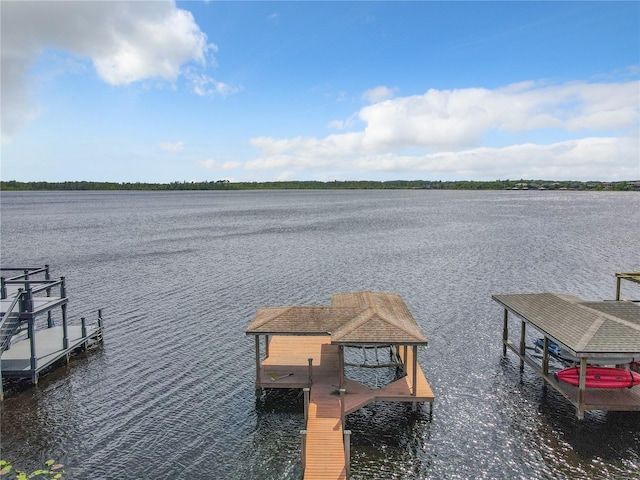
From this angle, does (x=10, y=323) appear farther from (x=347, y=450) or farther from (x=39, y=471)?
(x=347, y=450)

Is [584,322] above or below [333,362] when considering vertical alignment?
above

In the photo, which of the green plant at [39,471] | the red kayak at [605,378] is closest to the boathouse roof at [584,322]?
the red kayak at [605,378]

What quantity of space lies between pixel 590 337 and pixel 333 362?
9.66 meters

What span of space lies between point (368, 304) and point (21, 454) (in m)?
13.1

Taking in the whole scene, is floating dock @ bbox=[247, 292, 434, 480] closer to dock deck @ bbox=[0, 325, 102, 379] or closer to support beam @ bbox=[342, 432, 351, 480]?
support beam @ bbox=[342, 432, 351, 480]

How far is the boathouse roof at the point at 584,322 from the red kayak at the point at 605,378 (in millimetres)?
1898

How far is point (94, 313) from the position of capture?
28844 mm

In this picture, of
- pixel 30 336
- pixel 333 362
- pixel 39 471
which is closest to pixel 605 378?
pixel 333 362

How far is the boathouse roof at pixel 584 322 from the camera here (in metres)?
15.2

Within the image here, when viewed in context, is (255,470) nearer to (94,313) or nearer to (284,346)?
(284,346)

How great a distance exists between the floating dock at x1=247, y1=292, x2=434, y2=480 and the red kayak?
18.2 ft

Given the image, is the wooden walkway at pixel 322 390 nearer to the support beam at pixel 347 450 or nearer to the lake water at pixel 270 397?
the support beam at pixel 347 450

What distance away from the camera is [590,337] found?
15.5m

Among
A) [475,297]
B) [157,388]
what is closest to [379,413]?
[157,388]
